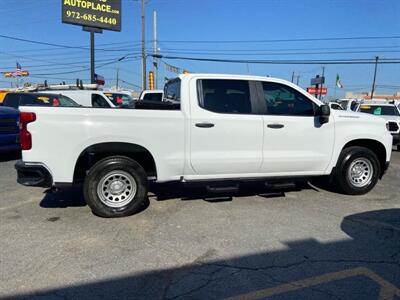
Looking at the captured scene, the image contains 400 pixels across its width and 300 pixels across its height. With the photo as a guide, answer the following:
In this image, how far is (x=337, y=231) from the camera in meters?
5.02

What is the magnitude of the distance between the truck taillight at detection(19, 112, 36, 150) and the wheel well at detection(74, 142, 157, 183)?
0.67 meters

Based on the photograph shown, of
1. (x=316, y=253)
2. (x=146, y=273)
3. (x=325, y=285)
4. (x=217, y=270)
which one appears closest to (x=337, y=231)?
(x=316, y=253)

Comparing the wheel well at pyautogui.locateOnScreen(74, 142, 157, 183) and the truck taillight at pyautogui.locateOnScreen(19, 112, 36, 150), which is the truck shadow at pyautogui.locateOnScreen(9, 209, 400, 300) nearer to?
the wheel well at pyautogui.locateOnScreen(74, 142, 157, 183)

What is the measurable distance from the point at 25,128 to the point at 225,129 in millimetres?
2731

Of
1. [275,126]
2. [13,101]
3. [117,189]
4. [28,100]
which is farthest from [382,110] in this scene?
[13,101]

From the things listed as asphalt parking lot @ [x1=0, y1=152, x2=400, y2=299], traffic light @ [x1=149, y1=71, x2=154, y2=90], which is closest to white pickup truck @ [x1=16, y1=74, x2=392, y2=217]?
asphalt parking lot @ [x1=0, y1=152, x2=400, y2=299]

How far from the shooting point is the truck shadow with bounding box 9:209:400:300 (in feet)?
11.1

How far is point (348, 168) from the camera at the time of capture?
665cm

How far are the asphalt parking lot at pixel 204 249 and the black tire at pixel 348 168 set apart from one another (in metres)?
0.26

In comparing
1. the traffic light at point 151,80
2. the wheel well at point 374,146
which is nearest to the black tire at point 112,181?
the wheel well at point 374,146

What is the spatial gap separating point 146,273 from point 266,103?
3360 mm

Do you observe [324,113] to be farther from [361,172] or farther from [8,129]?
[8,129]

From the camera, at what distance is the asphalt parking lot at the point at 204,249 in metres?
3.51

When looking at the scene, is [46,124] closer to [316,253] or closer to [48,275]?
[48,275]
